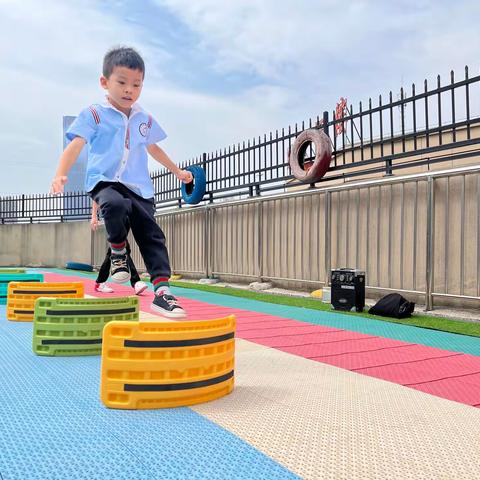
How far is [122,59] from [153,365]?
2323 millimetres

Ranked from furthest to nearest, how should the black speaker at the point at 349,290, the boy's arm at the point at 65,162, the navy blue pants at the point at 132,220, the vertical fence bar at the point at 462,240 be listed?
the black speaker at the point at 349,290, the vertical fence bar at the point at 462,240, the boy's arm at the point at 65,162, the navy blue pants at the point at 132,220

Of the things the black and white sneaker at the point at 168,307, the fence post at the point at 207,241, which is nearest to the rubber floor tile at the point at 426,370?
the black and white sneaker at the point at 168,307

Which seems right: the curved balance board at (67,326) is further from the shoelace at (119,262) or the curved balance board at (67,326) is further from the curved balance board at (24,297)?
the curved balance board at (24,297)

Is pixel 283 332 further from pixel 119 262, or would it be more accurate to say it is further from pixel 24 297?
pixel 24 297

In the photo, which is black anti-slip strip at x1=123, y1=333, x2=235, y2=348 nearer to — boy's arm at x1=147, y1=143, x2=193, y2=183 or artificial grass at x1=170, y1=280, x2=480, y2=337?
boy's arm at x1=147, y1=143, x2=193, y2=183

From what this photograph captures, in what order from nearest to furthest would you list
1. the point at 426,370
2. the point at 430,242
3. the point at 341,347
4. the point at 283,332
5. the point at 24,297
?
the point at 426,370, the point at 341,347, the point at 283,332, the point at 24,297, the point at 430,242

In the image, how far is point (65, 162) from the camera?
3818 millimetres

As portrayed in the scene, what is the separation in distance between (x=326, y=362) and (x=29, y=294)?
3.62m

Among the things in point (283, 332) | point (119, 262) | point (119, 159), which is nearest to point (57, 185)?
point (119, 159)

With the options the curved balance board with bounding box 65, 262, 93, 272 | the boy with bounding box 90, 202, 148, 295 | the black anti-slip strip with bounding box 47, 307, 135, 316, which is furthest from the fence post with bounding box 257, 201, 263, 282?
the curved balance board with bounding box 65, 262, 93, 272

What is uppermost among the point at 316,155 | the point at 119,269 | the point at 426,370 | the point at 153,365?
the point at 316,155

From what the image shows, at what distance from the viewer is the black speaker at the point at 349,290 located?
22.4ft

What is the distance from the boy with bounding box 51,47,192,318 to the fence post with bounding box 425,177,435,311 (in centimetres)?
398

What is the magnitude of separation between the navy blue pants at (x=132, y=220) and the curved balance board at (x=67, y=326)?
0.57 metres
